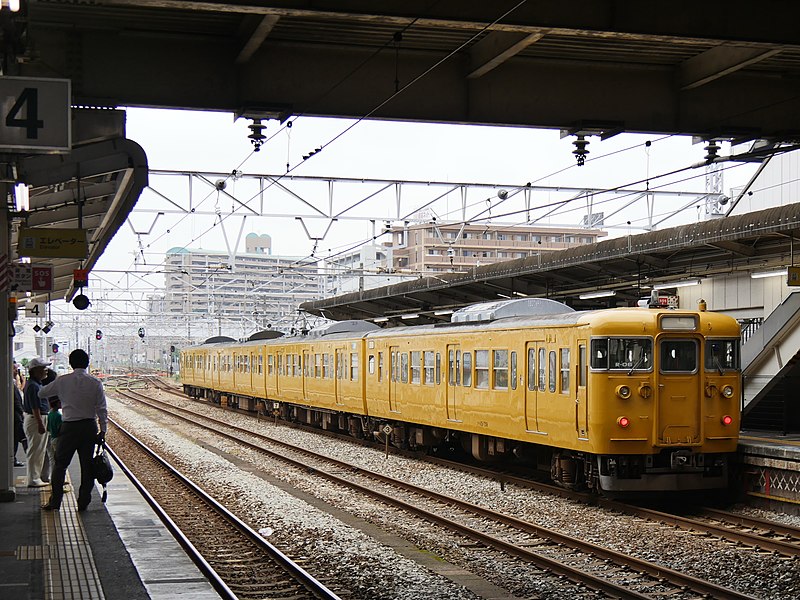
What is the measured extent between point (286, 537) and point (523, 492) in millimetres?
4066

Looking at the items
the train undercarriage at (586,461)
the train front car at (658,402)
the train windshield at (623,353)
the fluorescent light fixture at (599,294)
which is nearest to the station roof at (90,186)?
the train windshield at (623,353)

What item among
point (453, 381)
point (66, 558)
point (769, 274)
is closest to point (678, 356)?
point (769, 274)

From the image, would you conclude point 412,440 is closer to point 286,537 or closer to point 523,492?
point 523,492

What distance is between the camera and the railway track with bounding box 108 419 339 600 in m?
7.98

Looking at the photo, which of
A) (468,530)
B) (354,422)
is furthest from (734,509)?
(354,422)

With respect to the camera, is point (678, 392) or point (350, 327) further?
point (350, 327)

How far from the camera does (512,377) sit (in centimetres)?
1398

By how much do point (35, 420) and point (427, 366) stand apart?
7.40m

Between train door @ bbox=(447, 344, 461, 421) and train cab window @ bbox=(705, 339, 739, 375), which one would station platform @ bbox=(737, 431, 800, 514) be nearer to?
train cab window @ bbox=(705, 339, 739, 375)

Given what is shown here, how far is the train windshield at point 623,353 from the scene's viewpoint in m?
11.9

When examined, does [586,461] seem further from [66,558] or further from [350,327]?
[350,327]

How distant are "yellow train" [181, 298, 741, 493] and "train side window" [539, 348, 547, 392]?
3 cm

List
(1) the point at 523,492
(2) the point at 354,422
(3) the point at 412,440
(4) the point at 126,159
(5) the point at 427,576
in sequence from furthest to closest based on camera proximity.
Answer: (2) the point at 354,422 < (3) the point at 412,440 < (1) the point at 523,492 < (4) the point at 126,159 < (5) the point at 427,576

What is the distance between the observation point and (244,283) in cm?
4141
